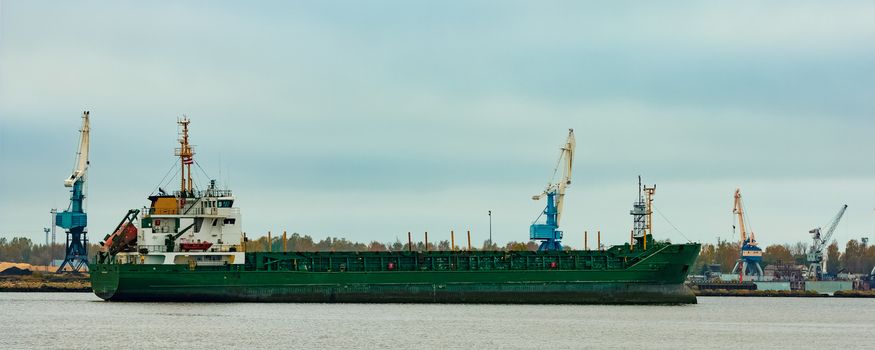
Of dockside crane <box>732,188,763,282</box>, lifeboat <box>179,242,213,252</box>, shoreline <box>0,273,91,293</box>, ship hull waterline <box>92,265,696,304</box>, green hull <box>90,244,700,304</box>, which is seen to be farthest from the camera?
dockside crane <box>732,188,763,282</box>

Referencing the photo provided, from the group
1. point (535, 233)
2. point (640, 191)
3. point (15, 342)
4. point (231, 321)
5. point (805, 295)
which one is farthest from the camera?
point (805, 295)

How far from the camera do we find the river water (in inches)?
2359

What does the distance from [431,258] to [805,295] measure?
71602 millimetres

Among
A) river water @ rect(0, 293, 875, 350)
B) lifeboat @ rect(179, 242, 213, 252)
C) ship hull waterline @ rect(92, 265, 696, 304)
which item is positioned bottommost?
river water @ rect(0, 293, 875, 350)

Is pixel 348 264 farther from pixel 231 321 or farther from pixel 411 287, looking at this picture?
pixel 231 321

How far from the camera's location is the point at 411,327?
67500mm

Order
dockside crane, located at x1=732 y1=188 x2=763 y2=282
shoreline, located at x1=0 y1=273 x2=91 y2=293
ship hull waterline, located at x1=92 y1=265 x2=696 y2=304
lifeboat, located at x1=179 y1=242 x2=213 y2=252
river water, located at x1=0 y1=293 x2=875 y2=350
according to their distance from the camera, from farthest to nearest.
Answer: dockside crane, located at x1=732 y1=188 x2=763 y2=282
shoreline, located at x1=0 y1=273 x2=91 y2=293
lifeboat, located at x1=179 y1=242 x2=213 y2=252
ship hull waterline, located at x1=92 y1=265 x2=696 y2=304
river water, located at x1=0 y1=293 x2=875 y2=350

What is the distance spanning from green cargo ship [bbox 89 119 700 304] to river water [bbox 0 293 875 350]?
3.67ft

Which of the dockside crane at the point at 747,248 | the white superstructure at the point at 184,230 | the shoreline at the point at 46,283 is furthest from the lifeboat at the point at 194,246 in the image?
the dockside crane at the point at 747,248

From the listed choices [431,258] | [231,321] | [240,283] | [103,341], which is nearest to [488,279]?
[431,258]

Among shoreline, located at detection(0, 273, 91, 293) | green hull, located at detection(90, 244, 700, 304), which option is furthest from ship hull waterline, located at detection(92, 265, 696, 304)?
shoreline, located at detection(0, 273, 91, 293)

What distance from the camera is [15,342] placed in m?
59.2

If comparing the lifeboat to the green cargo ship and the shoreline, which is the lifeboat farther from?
the shoreline

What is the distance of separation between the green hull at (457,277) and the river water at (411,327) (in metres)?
0.97
